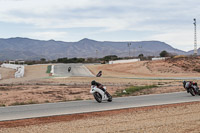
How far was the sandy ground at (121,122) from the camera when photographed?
10.5 meters

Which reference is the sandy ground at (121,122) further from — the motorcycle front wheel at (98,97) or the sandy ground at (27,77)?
the sandy ground at (27,77)

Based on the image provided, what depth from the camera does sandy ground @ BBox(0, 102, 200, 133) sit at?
34.3 ft

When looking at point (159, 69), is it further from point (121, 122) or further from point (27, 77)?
point (121, 122)

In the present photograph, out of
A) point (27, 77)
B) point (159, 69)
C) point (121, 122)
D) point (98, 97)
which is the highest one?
point (159, 69)

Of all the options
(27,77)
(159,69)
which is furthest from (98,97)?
(159,69)

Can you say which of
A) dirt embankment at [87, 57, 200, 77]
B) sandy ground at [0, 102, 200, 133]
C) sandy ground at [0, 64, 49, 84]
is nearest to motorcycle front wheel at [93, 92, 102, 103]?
sandy ground at [0, 102, 200, 133]

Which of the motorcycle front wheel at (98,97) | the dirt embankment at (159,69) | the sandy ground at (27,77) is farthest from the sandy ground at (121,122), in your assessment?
the dirt embankment at (159,69)

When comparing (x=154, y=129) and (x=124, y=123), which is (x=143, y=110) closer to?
(x=124, y=123)

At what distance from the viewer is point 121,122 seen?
11742 millimetres

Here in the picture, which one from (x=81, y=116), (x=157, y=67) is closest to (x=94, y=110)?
(x=81, y=116)

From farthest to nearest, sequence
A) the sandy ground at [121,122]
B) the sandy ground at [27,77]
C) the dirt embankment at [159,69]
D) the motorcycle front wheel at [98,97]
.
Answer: the dirt embankment at [159,69] → the sandy ground at [27,77] → the motorcycle front wheel at [98,97] → the sandy ground at [121,122]

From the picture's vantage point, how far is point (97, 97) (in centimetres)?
1706

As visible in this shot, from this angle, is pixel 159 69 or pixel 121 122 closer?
pixel 121 122

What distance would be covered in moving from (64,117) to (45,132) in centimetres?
280
